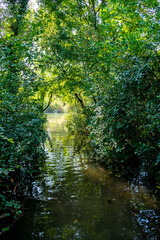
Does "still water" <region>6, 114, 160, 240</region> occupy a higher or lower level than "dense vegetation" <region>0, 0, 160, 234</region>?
lower

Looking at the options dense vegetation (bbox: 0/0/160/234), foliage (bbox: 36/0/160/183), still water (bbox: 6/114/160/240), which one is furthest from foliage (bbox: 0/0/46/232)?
foliage (bbox: 36/0/160/183)

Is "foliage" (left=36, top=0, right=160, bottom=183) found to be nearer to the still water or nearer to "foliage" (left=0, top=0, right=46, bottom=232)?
the still water

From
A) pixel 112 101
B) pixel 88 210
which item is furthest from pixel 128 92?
pixel 88 210

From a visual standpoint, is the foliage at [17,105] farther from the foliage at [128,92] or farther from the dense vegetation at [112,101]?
the foliage at [128,92]

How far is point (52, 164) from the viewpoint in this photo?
9797 millimetres

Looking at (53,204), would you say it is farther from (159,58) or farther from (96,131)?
(159,58)

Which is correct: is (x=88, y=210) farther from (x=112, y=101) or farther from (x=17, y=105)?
(x=17, y=105)

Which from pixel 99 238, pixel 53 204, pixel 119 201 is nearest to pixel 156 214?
pixel 119 201

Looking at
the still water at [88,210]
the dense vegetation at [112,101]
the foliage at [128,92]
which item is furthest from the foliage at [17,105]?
the foliage at [128,92]

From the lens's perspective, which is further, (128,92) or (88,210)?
(128,92)

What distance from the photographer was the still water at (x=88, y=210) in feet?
13.6

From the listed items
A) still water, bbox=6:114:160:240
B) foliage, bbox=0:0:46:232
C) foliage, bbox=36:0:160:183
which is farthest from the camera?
foliage, bbox=36:0:160:183

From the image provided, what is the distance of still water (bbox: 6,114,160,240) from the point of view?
4141mm

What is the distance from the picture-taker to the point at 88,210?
5145mm
